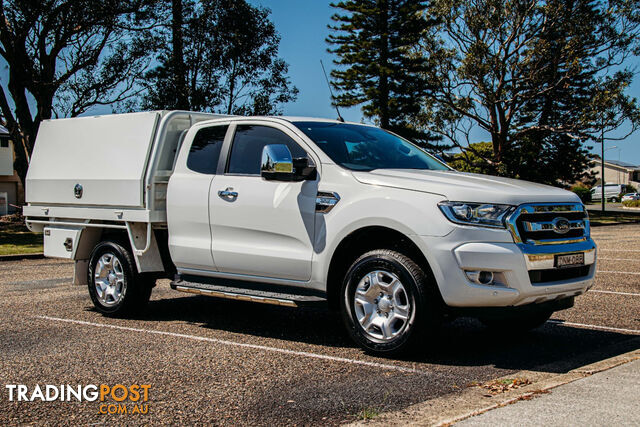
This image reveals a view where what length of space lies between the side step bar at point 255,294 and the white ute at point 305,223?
2 cm

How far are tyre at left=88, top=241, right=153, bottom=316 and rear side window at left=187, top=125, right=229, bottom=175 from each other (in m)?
1.39

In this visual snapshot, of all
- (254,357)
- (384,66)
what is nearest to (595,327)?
(254,357)

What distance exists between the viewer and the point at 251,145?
7.24 metres

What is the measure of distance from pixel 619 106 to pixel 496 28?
7.46 metres

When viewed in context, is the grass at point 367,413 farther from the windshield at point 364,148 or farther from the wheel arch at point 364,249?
the windshield at point 364,148

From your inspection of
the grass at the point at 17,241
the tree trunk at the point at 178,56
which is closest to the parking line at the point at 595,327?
the grass at the point at 17,241

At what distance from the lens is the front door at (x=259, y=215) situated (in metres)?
6.53

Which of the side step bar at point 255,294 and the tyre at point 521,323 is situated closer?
the side step bar at point 255,294

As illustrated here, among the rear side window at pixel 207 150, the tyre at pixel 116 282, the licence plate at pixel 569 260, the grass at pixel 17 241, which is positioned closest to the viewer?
the licence plate at pixel 569 260

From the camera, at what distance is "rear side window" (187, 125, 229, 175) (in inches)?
293

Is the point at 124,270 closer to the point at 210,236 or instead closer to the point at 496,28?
the point at 210,236

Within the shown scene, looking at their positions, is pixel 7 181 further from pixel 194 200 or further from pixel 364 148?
pixel 364 148

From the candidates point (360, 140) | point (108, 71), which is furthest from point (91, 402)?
point (108, 71)

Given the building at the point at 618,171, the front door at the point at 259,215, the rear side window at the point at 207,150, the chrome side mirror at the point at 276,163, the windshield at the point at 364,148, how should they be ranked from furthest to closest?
1. the building at the point at 618,171
2. the rear side window at the point at 207,150
3. the windshield at the point at 364,148
4. the front door at the point at 259,215
5. the chrome side mirror at the point at 276,163
